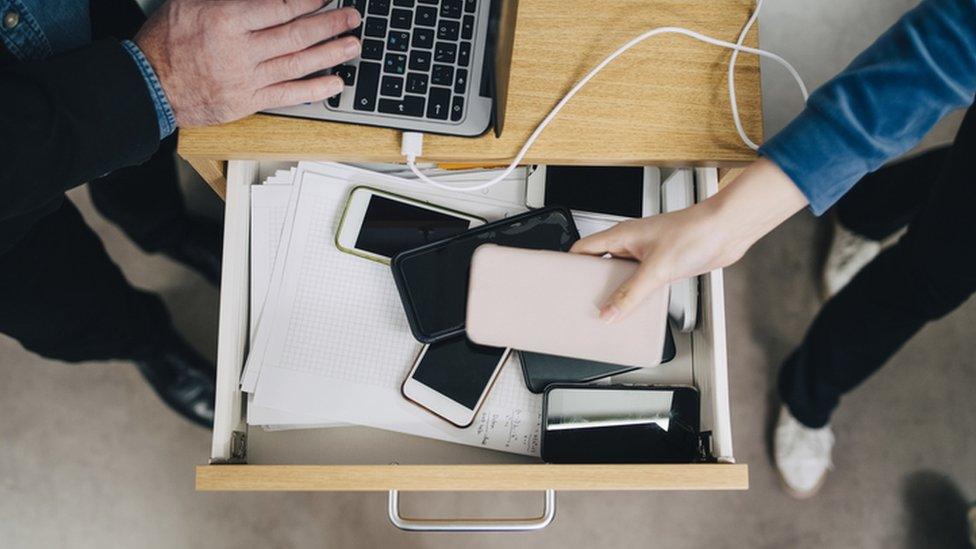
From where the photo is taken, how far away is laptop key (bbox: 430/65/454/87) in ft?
2.36

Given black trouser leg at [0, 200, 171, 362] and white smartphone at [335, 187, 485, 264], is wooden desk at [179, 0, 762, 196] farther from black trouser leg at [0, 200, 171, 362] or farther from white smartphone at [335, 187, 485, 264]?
black trouser leg at [0, 200, 171, 362]

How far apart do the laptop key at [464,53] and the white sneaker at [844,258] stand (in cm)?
97

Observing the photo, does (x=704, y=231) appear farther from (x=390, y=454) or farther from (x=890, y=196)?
(x=890, y=196)

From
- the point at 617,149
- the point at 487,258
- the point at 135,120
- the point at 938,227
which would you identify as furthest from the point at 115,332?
the point at 938,227

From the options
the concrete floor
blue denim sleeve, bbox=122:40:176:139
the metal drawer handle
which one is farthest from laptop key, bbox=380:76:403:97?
the concrete floor

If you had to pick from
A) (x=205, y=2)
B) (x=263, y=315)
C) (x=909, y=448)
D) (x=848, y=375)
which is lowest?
(x=909, y=448)

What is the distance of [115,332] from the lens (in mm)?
1127

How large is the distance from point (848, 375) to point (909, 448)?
272 mm

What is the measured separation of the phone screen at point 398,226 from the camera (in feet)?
2.80

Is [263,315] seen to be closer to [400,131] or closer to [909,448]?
[400,131]

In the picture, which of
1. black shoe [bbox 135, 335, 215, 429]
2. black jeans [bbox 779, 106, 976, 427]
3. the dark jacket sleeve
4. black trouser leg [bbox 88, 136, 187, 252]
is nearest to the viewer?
the dark jacket sleeve

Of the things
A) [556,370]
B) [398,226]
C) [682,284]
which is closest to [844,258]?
[682,284]

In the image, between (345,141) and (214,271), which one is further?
(214,271)

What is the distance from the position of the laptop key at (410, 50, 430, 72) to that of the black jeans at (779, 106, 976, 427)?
2.17 feet
